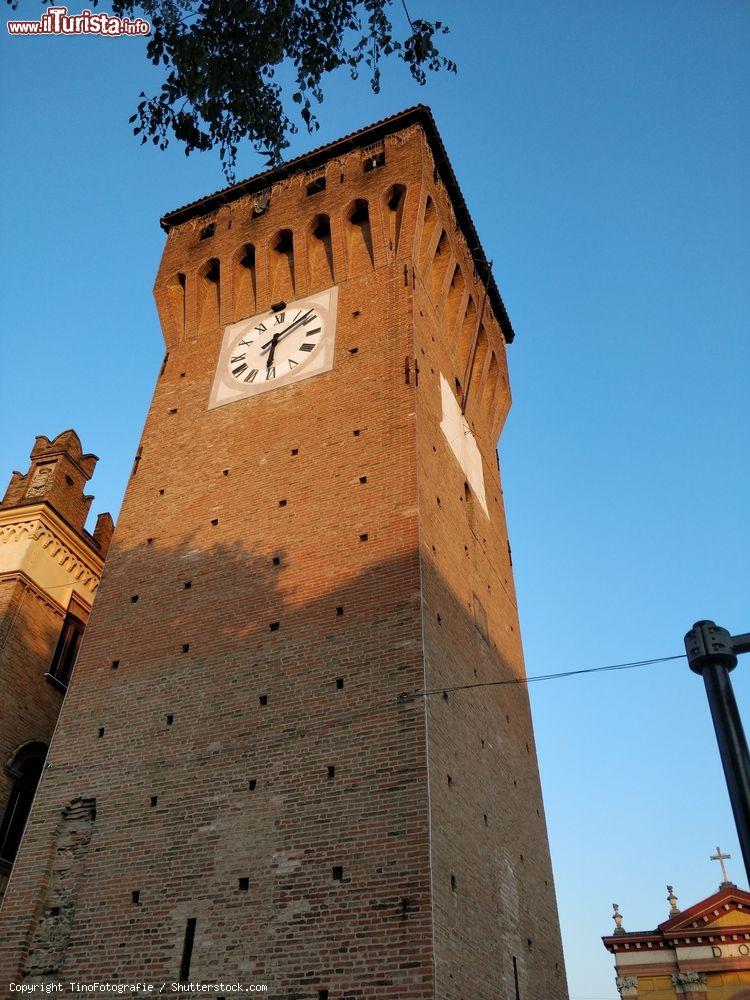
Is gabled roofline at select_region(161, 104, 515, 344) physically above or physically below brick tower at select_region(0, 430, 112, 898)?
above

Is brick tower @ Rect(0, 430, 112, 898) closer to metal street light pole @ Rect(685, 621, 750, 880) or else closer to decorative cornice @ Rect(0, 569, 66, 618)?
decorative cornice @ Rect(0, 569, 66, 618)

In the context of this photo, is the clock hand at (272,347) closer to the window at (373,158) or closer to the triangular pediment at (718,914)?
the window at (373,158)

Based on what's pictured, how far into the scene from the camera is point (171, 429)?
15219 mm

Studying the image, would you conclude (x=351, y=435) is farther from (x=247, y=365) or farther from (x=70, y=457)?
(x=70, y=457)

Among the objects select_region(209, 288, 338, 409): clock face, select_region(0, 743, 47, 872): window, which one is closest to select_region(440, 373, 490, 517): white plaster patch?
select_region(209, 288, 338, 409): clock face

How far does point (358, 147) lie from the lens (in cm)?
1781

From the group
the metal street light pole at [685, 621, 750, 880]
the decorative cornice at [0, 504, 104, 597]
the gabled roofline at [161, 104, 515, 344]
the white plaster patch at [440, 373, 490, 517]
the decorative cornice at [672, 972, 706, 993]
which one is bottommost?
the metal street light pole at [685, 621, 750, 880]

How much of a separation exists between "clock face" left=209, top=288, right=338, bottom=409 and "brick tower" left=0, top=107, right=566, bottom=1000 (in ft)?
0.22

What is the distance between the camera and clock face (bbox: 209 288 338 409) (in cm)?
1474

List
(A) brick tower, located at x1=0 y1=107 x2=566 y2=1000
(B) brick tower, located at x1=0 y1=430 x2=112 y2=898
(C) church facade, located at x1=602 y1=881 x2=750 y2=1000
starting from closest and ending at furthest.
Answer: (A) brick tower, located at x1=0 y1=107 x2=566 y2=1000 → (B) brick tower, located at x1=0 y1=430 x2=112 y2=898 → (C) church facade, located at x1=602 y1=881 x2=750 y2=1000

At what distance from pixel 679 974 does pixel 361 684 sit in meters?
14.1

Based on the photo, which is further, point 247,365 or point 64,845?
point 247,365

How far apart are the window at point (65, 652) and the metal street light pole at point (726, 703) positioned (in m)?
13.5

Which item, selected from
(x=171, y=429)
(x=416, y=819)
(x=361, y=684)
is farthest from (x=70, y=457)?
(x=416, y=819)
